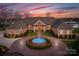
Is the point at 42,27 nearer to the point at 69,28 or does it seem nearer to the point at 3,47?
the point at 69,28

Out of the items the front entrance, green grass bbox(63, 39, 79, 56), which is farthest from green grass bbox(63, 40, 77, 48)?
the front entrance

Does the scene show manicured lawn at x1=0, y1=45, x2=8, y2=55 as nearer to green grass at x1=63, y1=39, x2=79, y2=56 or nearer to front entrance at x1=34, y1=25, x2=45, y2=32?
front entrance at x1=34, y1=25, x2=45, y2=32

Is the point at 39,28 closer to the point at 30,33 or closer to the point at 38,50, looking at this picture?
the point at 30,33

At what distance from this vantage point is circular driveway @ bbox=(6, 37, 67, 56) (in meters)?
1.61

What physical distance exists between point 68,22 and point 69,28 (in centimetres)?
6

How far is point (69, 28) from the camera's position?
1.63 metres

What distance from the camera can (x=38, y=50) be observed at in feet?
5.30

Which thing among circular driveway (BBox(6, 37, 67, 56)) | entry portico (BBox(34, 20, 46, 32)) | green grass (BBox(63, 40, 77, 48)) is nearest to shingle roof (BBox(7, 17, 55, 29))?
entry portico (BBox(34, 20, 46, 32))

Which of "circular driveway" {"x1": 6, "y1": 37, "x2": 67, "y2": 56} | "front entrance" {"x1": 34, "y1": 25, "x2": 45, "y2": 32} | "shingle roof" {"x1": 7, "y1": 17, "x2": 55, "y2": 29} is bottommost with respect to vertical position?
"circular driveway" {"x1": 6, "y1": 37, "x2": 67, "y2": 56}

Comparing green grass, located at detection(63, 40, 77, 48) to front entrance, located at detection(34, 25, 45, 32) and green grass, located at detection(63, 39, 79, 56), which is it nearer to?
green grass, located at detection(63, 39, 79, 56)

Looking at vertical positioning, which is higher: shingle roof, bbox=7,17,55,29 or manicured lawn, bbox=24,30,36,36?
shingle roof, bbox=7,17,55,29

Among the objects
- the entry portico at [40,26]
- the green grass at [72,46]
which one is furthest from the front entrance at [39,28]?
the green grass at [72,46]

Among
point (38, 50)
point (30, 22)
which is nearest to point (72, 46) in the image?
point (38, 50)

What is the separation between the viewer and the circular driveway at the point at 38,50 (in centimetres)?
161
